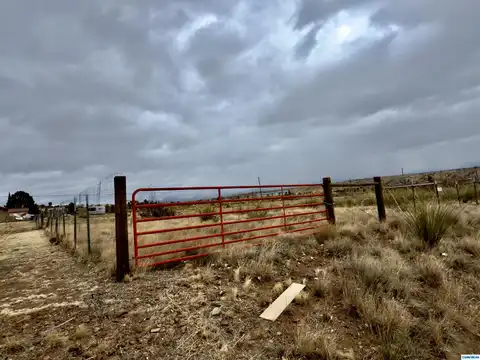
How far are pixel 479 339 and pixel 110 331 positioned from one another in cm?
438

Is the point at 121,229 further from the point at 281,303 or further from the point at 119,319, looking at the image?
the point at 281,303

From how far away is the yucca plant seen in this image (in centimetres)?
663

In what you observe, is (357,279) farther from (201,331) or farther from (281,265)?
(201,331)

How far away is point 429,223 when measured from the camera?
670 cm

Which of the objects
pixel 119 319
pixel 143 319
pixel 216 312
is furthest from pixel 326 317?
pixel 119 319

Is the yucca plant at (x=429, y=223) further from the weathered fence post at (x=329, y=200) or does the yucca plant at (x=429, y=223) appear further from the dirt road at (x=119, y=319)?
the dirt road at (x=119, y=319)

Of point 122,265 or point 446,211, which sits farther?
point 446,211

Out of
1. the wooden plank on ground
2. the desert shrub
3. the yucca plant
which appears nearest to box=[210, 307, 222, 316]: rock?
the wooden plank on ground

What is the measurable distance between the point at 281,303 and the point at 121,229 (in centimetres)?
310

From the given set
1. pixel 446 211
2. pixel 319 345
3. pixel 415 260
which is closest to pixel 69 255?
pixel 319 345

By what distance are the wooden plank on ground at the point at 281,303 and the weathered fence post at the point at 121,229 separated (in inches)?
109

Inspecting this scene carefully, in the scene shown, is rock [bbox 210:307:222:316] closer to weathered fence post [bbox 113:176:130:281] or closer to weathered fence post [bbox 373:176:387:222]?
weathered fence post [bbox 113:176:130:281]

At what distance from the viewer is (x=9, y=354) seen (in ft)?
9.62

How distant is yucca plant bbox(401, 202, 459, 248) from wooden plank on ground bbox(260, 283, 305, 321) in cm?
409
